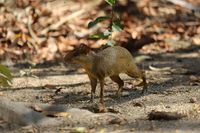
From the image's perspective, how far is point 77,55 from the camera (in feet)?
17.0

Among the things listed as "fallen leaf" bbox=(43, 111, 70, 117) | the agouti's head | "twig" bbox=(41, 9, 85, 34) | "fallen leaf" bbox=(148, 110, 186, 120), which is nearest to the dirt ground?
"fallen leaf" bbox=(148, 110, 186, 120)

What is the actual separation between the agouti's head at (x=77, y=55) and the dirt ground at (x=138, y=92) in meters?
0.45

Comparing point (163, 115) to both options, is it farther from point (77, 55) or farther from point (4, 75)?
point (4, 75)

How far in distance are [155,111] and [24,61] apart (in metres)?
4.16

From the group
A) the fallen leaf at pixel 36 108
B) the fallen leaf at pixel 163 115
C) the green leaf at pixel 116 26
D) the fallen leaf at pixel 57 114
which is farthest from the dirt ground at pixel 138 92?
the green leaf at pixel 116 26

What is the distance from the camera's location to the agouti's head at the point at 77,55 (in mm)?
5168

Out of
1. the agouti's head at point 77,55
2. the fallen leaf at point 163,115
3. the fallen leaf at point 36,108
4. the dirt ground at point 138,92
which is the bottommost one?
the dirt ground at point 138,92

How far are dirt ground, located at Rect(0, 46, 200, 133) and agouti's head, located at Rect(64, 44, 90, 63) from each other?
45cm

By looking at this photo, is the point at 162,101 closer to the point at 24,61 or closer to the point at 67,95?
the point at 67,95

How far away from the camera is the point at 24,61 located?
8.70 metres

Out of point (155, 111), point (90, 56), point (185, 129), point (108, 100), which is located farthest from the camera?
point (108, 100)

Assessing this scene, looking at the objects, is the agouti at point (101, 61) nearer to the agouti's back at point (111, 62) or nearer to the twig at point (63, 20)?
the agouti's back at point (111, 62)

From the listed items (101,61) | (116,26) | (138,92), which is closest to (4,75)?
(101,61)

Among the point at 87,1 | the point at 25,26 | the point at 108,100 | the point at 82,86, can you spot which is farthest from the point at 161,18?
the point at 108,100
